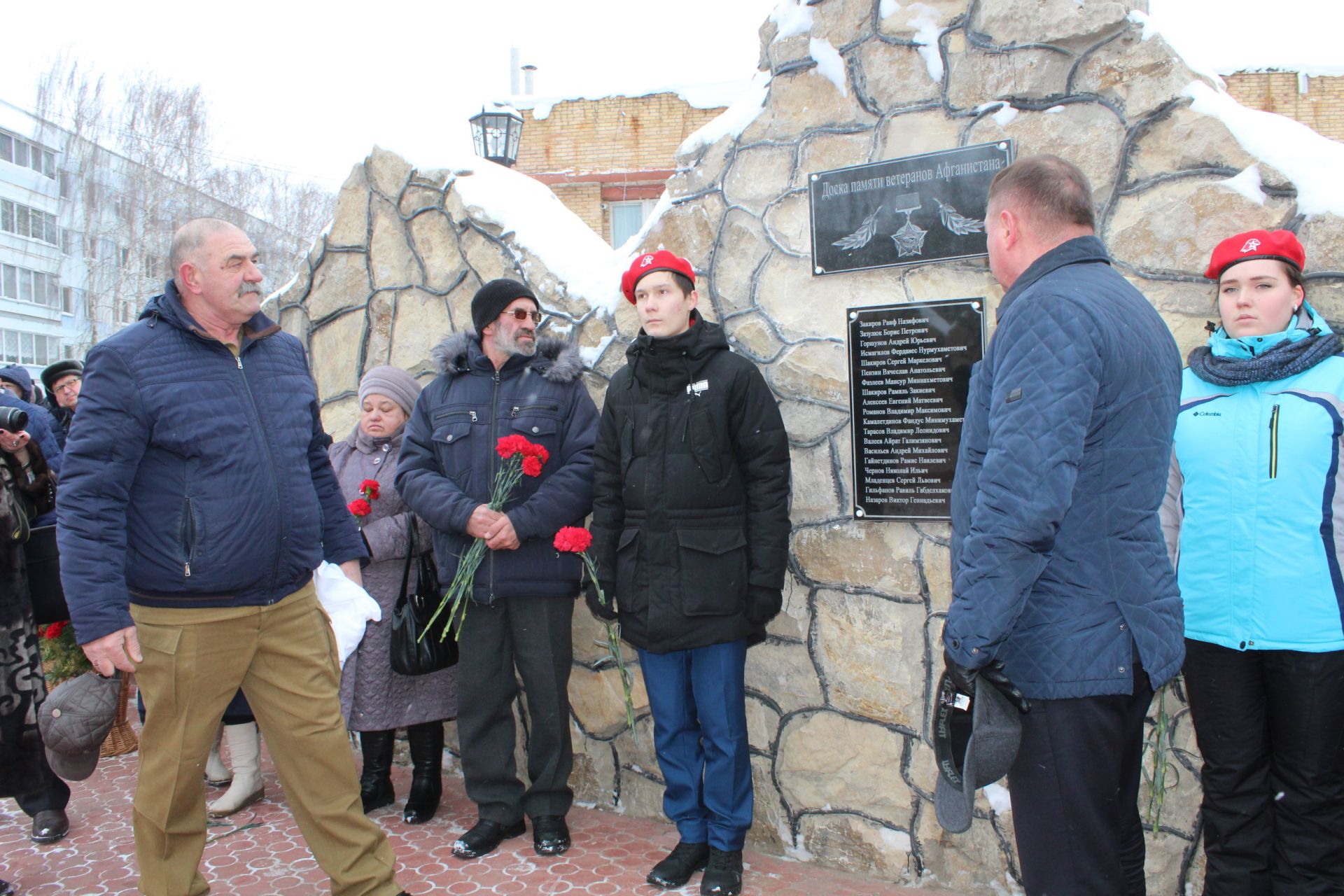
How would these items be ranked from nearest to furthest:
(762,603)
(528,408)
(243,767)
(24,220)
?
1. (762,603)
2. (528,408)
3. (243,767)
4. (24,220)

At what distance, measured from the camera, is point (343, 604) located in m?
2.99

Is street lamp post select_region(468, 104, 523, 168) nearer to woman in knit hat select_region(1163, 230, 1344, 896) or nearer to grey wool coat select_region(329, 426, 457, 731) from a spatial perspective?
grey wool coat select_region(329, 426, 457, 731)

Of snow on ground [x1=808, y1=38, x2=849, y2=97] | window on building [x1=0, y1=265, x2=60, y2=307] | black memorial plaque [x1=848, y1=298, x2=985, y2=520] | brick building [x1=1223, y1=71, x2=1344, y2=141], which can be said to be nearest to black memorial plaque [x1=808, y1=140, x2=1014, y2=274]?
black memorial plaque [x1=848, y1=298, x2=985, y2=520]

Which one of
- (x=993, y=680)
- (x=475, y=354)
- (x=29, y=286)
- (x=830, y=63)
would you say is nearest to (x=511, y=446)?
(x=475, y=354)

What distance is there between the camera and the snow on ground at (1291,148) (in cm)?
250

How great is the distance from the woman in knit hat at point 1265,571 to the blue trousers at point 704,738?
1.27 meters

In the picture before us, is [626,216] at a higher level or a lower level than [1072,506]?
higher

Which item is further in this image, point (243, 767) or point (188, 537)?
point (243, 767)

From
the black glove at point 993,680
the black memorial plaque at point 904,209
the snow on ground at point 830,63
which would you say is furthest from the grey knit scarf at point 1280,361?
the snow on ground at point 830,63

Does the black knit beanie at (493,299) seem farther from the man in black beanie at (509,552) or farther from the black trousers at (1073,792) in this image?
the black trousers at (1073,792)

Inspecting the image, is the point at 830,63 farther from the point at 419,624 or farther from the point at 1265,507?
the point at 419,624

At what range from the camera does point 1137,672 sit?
1.86m

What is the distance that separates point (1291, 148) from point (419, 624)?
308 cm

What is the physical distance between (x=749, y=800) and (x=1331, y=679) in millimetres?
1618
